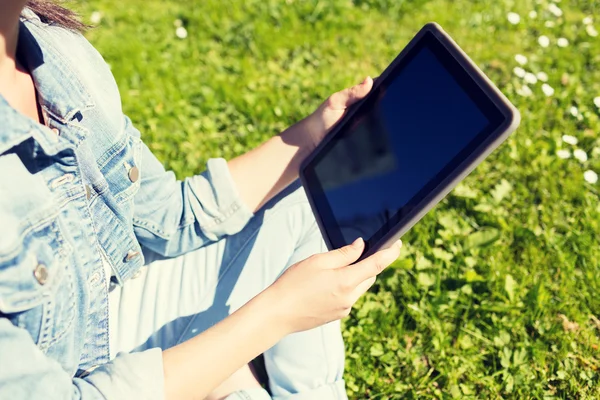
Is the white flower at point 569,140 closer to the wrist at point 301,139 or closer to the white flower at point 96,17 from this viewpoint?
the wrist at point 301,139

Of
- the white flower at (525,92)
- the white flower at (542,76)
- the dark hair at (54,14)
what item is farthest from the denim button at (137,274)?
the white flower at (542,76)

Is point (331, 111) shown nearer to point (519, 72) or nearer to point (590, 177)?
point (590, 177)

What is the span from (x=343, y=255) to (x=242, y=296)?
422mm

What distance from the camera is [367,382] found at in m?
2.11

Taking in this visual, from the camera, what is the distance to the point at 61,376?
1.19m

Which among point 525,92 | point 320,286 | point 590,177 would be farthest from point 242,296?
point 525,92

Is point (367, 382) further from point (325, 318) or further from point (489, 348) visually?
point (325, 318)

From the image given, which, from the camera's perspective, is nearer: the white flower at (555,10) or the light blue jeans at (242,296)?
the light blue jeans at (242,296)

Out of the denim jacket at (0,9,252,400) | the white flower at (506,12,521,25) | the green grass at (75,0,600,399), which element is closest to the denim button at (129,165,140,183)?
the denim jacket at (0,9,252,400)

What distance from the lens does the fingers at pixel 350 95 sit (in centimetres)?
169

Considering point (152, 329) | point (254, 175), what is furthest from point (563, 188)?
point (152, 329)

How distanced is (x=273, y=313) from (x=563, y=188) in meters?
1.78

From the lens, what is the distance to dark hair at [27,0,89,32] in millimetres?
1510

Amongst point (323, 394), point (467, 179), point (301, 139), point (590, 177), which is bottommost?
point (590, 177)
